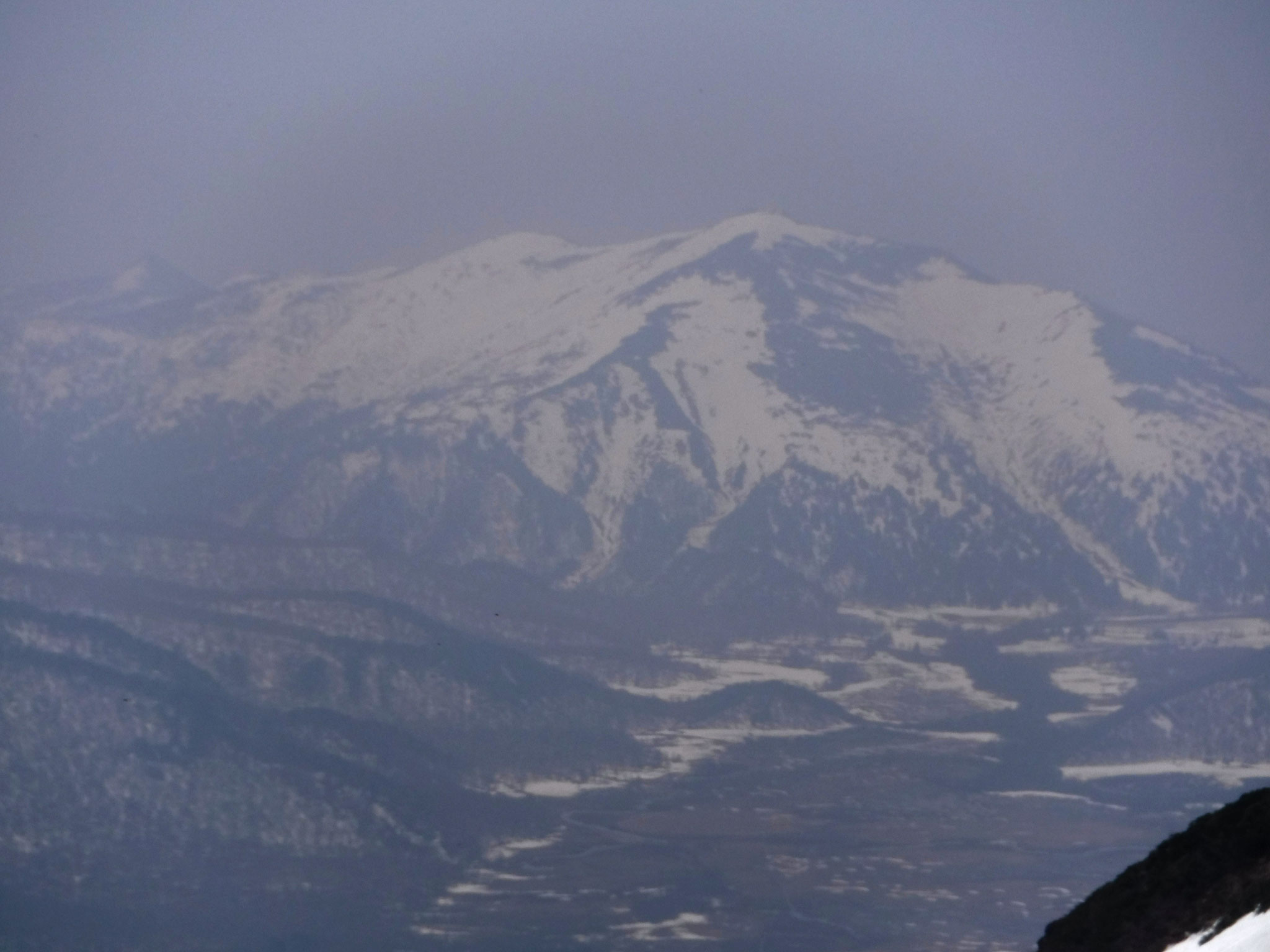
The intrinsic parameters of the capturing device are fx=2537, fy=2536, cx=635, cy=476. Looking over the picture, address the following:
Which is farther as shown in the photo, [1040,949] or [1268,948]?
[1040,949]

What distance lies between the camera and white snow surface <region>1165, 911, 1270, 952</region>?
73188 mm

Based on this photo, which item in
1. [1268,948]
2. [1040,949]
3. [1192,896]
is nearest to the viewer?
[1268,948]

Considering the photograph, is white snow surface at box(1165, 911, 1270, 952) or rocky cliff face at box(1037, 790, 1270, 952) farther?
rocky cliff face at box(1037, 790, 1270, 952)

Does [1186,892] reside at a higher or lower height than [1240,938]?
lower

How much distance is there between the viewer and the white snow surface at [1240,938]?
73.2 meters

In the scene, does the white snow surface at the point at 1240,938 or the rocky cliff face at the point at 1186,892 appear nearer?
the white snow surface at the point at 1240,938

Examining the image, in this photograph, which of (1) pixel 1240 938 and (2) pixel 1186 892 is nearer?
(1) pixel 1240 938

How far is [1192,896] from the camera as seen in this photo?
88.2m

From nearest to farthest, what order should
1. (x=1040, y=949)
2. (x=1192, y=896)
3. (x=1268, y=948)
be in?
(x=1268, y=948)
(x=1192, y=896)
(x=1040, y=949)

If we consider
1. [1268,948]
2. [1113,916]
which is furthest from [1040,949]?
[1268,948]

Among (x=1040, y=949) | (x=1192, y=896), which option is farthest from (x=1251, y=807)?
(x=1040, y=949)

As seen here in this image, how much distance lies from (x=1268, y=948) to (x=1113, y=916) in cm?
2011

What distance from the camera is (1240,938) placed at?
7512cm

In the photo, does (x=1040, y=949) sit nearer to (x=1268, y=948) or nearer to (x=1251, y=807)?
(x=1251, y=807)
